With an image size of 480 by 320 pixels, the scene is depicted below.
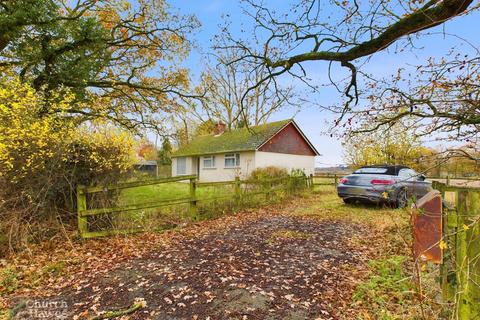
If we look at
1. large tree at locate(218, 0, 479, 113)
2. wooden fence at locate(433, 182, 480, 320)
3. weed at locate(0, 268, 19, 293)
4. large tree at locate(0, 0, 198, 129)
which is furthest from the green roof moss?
wooden fence at locate(433, 182, 480, 320)

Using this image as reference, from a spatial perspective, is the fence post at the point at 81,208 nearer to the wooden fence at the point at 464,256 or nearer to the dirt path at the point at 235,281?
the dirt path at the point at 235,281

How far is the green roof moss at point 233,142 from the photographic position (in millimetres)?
20281

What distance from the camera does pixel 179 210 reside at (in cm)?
869

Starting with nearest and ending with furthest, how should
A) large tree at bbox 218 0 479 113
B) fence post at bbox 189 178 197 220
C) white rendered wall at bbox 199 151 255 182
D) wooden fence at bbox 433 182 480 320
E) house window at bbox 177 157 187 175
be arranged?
wooden fence at bbox 433 182 480 320
large tree at bbox 218 0 479 113
fence post at bbox 189 178 197 220
white rendered wall at bbox 199 151 255 182
house window at bbox 177 157 187 175

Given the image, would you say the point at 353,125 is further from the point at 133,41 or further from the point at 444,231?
the point at 133,41

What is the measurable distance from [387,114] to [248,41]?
153 inches

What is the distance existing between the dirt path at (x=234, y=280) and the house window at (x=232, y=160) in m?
14.1

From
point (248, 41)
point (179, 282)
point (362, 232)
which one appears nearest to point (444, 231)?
point (179, 282)

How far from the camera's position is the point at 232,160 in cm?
2127

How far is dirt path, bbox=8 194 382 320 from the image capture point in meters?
3.55

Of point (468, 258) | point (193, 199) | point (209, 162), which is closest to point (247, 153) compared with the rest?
point (209, 162)

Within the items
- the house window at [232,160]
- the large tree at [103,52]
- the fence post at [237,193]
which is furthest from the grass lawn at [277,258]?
the house window at [232,160]

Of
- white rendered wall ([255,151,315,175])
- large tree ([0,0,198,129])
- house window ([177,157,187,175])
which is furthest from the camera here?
house window ([177,157,187,175])

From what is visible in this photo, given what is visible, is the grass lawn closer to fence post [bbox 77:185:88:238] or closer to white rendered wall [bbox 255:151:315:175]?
fence post [bbox 77:185:88:238]
